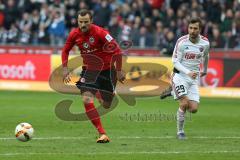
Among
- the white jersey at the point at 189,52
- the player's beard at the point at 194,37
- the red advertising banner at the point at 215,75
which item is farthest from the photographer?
the red advertising banner at the point at 215,75

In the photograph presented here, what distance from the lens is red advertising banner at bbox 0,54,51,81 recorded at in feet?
87.5

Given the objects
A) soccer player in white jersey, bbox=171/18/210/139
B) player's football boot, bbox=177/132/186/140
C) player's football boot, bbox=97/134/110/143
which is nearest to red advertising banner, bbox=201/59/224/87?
soccer player in white jersey, bbox=171/18/210/139

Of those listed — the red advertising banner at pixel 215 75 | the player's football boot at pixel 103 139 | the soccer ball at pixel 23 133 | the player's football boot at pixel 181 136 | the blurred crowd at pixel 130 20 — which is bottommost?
the red advertising banner at pixel 215 75

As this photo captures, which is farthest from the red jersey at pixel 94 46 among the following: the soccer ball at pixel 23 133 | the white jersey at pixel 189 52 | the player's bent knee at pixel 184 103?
the soccer ball at pixel 23 133

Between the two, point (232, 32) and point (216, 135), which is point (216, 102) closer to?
point (232, 32)

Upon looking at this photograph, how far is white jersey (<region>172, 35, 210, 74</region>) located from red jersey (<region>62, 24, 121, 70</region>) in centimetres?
112

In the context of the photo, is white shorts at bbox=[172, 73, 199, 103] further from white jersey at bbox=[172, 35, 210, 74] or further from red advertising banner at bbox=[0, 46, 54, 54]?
red advertising banner at bbox=[0, 46, 54, 54]

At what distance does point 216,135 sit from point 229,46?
13158 millimetres

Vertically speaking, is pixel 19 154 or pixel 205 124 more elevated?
pixel 19 154

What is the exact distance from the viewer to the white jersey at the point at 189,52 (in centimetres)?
1343

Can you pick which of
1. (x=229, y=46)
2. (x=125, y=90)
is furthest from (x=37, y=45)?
(x=229, y=46)

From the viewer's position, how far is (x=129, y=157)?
1095 centimetres

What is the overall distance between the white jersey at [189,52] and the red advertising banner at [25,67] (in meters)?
13.6

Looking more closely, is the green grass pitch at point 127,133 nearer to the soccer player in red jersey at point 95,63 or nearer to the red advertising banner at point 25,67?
the soccer player in red jersey at point 95,63
